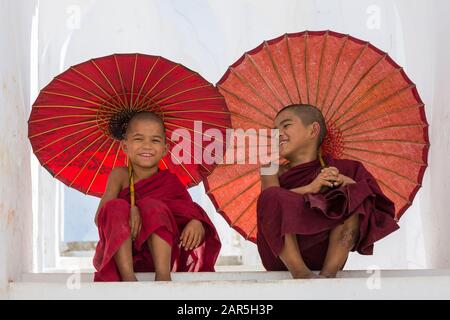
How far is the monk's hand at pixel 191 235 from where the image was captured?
13.6 ft

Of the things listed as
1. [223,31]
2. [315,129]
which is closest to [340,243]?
[315,129]

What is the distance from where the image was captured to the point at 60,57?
556 cm

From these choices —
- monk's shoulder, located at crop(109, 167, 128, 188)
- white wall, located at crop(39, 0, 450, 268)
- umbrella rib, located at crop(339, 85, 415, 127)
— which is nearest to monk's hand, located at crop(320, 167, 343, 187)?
umbrella rib, located at crop(339, 85, 415, 127)

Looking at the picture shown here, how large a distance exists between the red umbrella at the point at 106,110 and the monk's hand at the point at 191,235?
0.48 meters

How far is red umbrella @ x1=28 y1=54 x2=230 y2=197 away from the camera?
4.36 meters

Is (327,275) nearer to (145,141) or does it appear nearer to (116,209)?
(116,209)

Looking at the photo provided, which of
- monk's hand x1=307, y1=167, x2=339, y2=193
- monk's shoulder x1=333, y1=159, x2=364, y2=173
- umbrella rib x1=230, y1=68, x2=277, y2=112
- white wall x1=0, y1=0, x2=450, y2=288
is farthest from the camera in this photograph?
white wall x1=0, y1=0, x2=450, y2=288

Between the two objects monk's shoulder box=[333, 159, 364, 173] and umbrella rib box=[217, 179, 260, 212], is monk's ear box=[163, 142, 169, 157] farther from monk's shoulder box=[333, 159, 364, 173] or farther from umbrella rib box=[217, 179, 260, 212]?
monk's shoulder box=[333, 159, 364, 173]

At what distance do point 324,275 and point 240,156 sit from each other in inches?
35.0

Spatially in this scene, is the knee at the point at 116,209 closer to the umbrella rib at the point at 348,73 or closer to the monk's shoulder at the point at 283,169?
the monk's shoulder at the point at 283,169

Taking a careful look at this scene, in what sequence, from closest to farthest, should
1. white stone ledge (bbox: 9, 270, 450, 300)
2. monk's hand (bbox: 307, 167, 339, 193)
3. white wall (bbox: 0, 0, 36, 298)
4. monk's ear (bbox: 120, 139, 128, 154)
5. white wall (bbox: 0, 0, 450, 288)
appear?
white stone ledge (bbox: 9, 270, 450, 300) → white wall (bbox: 0, 0, 36, 298) → monk's hand (bbox: 307, 167, 339, 193) → monk's ear (bbox: 120, 139, 128, 154) → white wall (bbox: 0, 0, 450, 288)

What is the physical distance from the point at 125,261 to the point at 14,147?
2.00 ft

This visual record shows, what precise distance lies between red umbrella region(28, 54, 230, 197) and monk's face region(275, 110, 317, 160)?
262mm

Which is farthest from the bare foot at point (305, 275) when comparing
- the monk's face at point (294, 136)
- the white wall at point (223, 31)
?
the white wall at point (223, 31)
